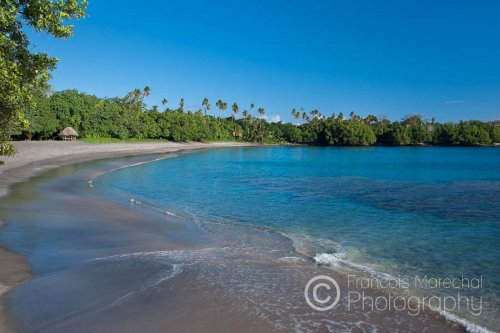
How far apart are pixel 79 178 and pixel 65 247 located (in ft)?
80.4

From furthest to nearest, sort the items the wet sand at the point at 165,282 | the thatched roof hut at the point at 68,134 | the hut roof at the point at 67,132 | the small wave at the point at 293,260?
the thatched roof hut at the point at 68,134 < the hut roof at the point at 67,132 < the small wave at the point at 293,260 < the wet sand at the point at 165,282

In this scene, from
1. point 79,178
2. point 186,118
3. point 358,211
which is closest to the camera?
point 358,211

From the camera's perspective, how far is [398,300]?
9.07 metres

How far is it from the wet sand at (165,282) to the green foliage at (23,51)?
422 cm

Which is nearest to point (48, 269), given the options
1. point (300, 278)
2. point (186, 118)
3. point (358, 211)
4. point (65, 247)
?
point (65, 247)

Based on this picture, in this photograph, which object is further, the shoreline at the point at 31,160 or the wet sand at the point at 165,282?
the shoreline at the point at 31,160

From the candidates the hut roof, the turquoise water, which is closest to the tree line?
the hut roof

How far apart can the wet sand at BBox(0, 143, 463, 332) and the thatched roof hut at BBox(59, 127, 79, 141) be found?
68.2 meters

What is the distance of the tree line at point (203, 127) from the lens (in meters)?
81.4

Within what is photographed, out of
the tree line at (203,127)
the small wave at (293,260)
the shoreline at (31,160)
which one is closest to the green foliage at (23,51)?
the shoreline at (31,160)

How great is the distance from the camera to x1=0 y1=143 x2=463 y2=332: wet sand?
7.50 meters

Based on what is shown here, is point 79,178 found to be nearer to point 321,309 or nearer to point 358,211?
point 358,211

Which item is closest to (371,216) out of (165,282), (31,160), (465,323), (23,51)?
(465,323)

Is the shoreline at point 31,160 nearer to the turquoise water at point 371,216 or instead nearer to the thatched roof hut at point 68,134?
the turquoise water at point 371,216
